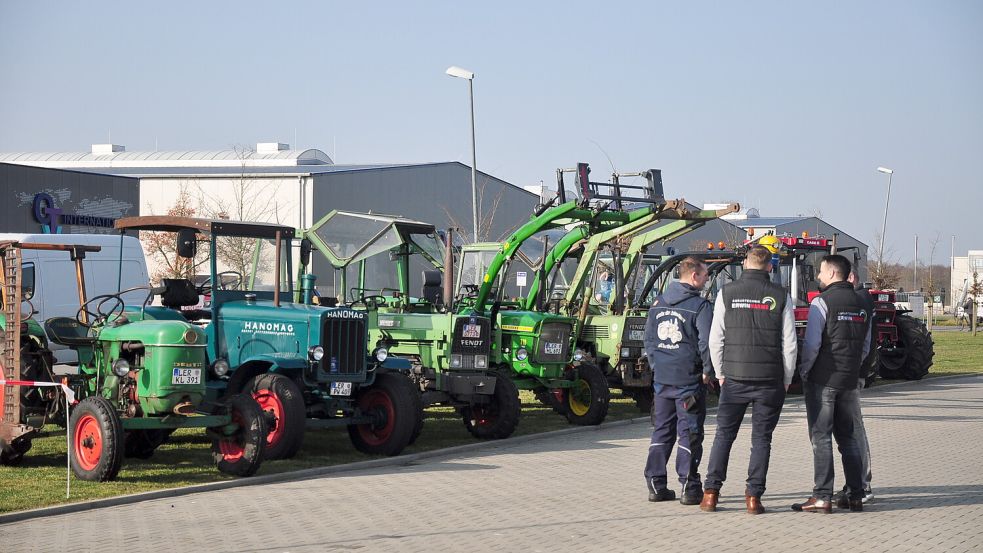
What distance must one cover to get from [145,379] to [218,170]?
3110 cm

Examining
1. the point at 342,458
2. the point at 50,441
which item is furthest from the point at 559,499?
the point at 50,441

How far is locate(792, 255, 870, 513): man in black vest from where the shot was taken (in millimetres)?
8977

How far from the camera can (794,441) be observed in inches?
531

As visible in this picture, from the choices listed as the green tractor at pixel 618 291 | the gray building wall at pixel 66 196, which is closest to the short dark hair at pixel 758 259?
the green tractor at pixel 618 291

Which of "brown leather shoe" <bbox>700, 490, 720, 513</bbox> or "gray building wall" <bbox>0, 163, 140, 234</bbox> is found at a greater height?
"gray building wall" <bbox>0, 163, 140, 234</bbox>

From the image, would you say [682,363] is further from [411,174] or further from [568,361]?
[411,174]

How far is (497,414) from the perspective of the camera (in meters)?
13.9

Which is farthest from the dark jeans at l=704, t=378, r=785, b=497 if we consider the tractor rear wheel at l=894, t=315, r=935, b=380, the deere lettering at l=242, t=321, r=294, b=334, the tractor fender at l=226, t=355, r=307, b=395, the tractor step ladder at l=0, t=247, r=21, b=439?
the tractor rear wheel at l=894, t=315, r=935, b=380

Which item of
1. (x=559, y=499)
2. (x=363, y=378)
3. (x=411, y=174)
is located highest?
(x=411, y=174)

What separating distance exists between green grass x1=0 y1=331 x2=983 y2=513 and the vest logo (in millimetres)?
4636

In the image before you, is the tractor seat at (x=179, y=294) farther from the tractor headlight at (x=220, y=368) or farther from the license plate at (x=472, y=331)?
the license plate at (x=472, y=331)

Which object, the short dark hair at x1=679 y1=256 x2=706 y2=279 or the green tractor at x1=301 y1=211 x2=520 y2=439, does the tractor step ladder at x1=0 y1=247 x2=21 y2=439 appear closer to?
the green tractor at x1=301 y1=211 x2=520 y2=439

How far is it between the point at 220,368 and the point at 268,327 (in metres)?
0.65

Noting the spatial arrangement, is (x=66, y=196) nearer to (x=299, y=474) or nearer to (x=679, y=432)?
(x=299, y=474)
